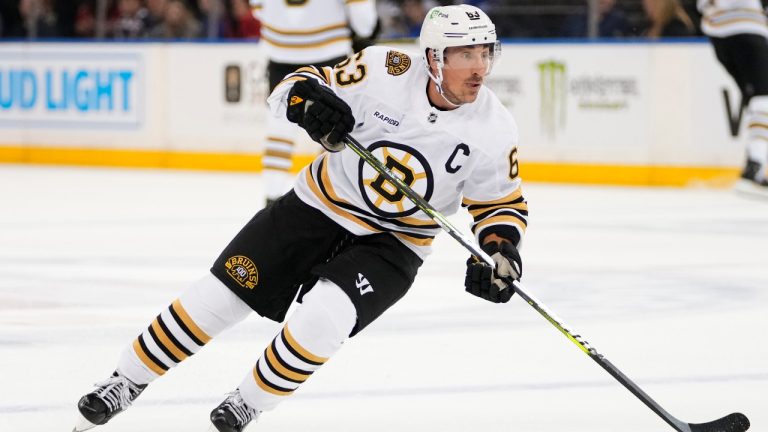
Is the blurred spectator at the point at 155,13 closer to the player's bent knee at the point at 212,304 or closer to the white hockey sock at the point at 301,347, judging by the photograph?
the player's bent knee at the point at 212,304

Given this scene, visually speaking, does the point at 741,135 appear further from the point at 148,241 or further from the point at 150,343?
the point at 150,343

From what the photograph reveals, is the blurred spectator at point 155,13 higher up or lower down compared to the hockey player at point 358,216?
lower down

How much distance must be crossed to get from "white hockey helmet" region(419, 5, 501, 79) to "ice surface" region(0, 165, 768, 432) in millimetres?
693

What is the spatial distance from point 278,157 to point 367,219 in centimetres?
336

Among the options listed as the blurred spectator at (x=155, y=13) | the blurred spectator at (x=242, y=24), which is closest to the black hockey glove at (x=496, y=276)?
the blurred spectator at (x=242, y=24)

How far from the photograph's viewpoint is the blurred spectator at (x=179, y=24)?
9594mm

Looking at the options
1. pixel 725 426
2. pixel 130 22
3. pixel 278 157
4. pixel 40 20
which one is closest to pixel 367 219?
pixel 725 426

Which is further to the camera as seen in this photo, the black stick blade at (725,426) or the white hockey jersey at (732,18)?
the white hockey jersey at (732,18)

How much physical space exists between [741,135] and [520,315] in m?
4.46

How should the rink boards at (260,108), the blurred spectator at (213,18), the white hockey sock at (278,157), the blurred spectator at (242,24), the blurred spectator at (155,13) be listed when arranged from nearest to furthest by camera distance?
the white hockey sock at (278,157)
the rink boards at (260,108)
the blurred spectator at (242,24)
the blurred spectator at (213,18)
the blurred spectator at (155,13)

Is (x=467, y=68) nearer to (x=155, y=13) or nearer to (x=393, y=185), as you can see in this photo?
(x=393, y=185)

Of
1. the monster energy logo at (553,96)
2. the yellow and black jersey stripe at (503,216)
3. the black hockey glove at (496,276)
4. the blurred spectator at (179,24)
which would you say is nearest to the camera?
the black hockey glove at (496,276)

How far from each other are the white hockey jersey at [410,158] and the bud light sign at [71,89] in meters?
6.99

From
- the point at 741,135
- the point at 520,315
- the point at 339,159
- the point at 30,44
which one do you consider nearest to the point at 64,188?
the point at 30,44
